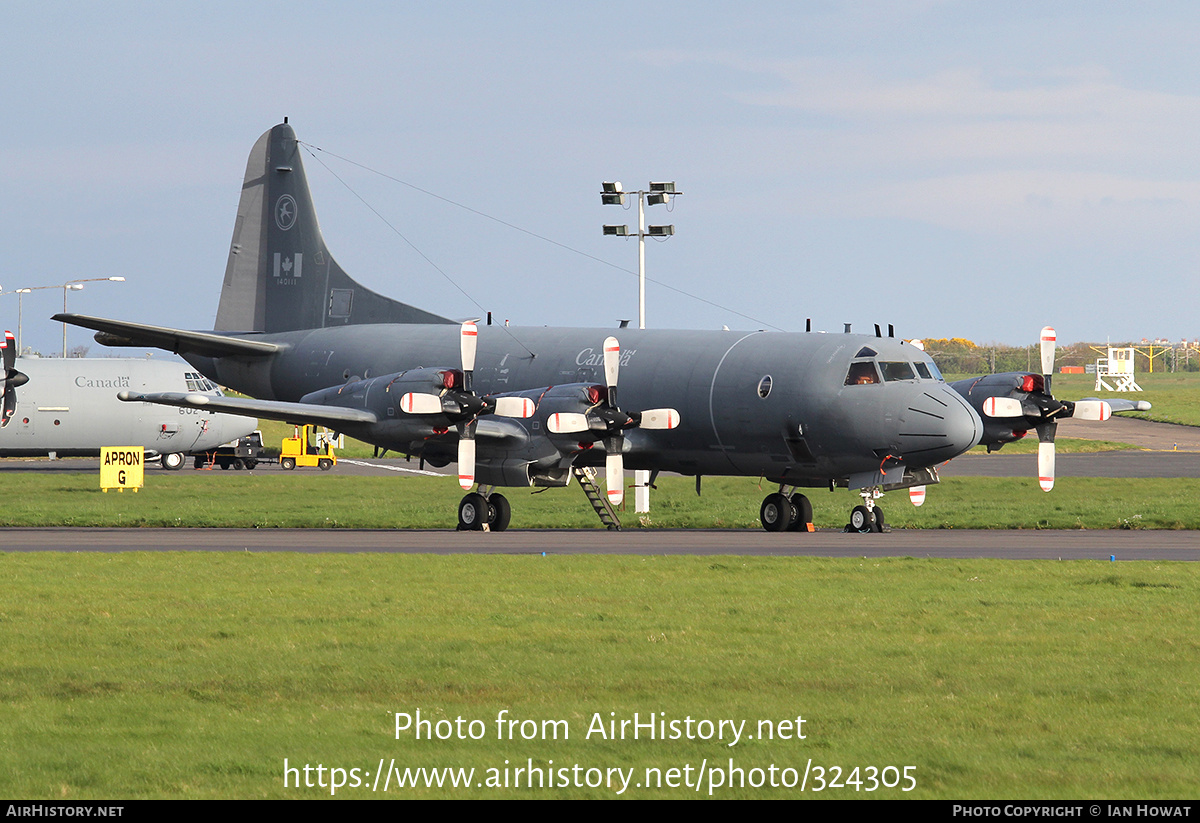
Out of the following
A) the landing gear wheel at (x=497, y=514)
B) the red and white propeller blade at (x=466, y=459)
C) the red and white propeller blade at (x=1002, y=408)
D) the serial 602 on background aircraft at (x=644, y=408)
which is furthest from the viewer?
the landing gear wheel at (x=497, y=514)

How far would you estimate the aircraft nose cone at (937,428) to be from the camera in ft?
92.0

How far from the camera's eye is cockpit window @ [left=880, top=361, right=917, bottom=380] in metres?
29.3

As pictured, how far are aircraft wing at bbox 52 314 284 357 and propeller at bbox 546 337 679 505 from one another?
11582 millimetres

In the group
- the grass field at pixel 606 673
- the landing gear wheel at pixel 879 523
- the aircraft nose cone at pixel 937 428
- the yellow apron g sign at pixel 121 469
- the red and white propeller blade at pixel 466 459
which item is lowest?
the grass field at pixel 606 673

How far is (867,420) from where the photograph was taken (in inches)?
1131

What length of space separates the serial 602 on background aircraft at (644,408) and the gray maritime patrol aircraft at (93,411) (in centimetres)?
2204

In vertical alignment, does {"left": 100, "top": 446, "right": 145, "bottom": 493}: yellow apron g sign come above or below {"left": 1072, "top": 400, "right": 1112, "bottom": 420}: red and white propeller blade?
below

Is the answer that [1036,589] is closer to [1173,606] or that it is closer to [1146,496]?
[1173,606]

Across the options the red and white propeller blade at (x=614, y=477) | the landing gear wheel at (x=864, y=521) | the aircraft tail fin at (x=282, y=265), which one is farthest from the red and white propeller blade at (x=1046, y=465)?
the aircraft tail fin at (x=282, y=265)

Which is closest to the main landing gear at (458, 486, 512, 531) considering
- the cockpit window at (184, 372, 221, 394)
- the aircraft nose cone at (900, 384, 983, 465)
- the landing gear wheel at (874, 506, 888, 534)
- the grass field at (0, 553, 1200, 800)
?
the landing gear wheel at (874, 506, 888, 534)

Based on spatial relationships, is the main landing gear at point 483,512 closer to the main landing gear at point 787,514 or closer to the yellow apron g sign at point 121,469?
the main landing gear at point 787,514

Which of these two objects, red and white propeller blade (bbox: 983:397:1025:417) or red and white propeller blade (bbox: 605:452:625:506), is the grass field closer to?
red and white propeller blade (bbox: 605:452:625:506)

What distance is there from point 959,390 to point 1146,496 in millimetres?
11223
